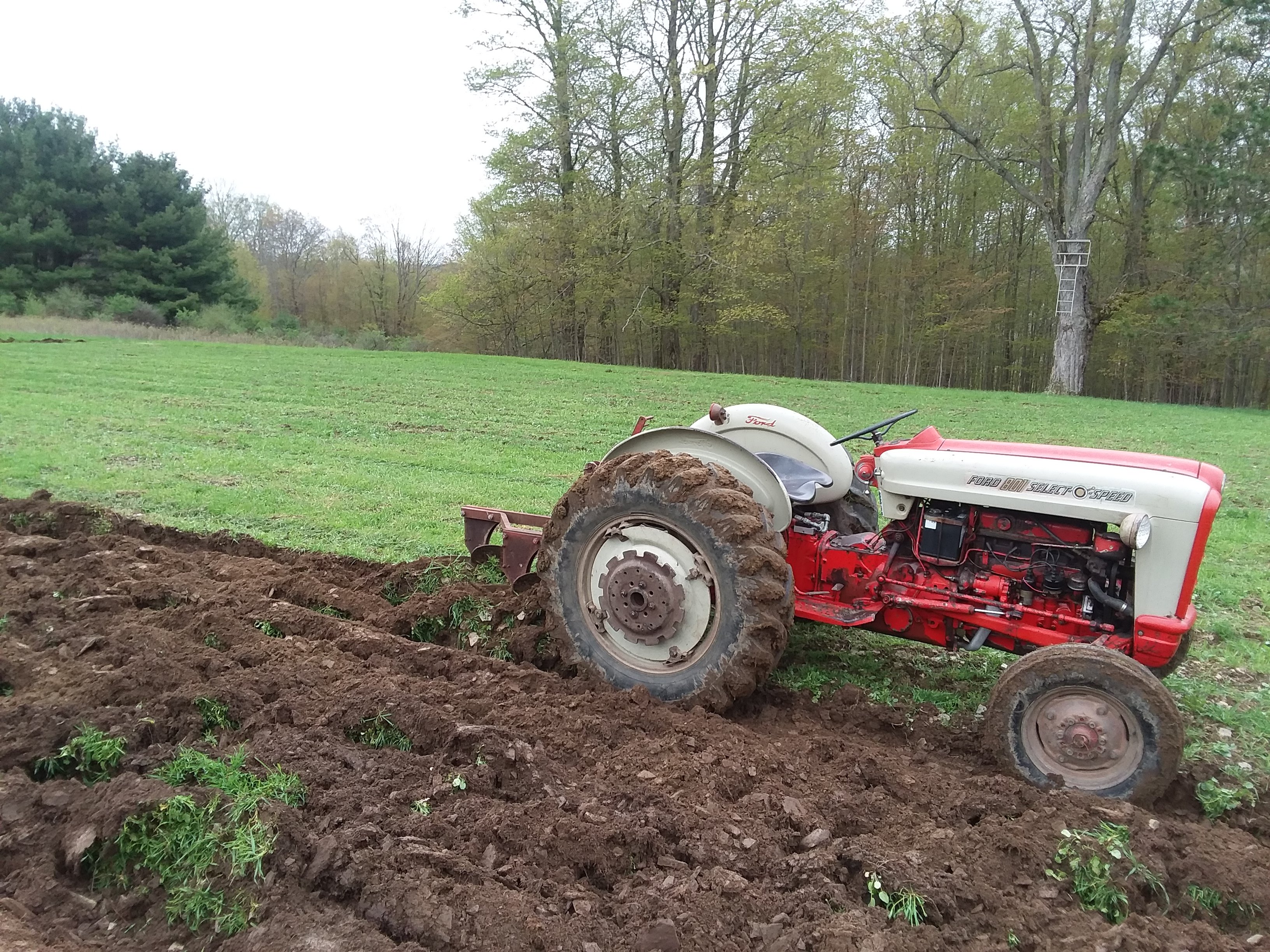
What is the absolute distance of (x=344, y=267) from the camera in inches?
1767

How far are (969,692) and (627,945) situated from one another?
2.38 meters

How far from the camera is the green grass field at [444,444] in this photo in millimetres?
4270

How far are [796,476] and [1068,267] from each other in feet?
80.4

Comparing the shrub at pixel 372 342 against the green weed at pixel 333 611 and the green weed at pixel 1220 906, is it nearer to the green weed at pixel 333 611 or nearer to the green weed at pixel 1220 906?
the green weed at pixel 333 611

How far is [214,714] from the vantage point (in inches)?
119

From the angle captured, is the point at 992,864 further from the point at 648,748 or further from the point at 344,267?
the point at 344,267

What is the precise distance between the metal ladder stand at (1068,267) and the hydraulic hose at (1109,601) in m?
24.4

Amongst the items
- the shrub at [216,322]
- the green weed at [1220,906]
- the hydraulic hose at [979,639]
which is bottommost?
the green weed at [1220,906]

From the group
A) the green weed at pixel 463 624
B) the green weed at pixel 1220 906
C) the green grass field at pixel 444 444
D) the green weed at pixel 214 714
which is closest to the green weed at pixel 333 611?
the green weed at pixel 463 624

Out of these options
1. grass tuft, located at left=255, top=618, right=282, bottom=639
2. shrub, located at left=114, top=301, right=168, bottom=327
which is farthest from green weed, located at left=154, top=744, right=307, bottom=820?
shrub, located at left=114, top=301, right=168, bottom=327

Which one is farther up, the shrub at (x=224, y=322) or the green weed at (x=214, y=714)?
the shrub at (x=224, y=322)

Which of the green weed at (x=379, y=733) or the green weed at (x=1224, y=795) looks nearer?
the green weed at (x=1224, y=795)

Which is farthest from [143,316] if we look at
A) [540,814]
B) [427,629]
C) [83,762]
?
[540,814]

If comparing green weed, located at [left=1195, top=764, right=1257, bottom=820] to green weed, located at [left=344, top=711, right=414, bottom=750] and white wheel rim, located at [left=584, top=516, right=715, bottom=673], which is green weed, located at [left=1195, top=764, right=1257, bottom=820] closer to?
white wheel rim, located at [left=584, top=516, right=715, bottom=673]
